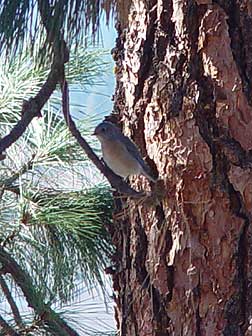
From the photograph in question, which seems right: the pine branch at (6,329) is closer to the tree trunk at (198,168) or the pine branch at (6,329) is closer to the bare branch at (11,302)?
the bare branch at (11,302)

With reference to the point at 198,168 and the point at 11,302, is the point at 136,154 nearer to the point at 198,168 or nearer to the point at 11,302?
the point at 198,168

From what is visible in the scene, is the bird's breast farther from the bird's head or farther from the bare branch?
the bare branch

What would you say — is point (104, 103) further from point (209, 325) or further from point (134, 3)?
point (209, 325)

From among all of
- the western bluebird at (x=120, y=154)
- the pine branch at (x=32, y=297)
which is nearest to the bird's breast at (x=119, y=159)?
the western bluebird at (x=120, y=154)

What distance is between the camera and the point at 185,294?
2.72 ft

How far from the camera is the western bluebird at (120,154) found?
834 mm

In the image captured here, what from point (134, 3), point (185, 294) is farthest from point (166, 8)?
point (185, 294)

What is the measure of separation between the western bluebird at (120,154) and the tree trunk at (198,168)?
2 cm

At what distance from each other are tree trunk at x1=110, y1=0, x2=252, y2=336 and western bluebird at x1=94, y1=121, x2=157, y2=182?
0.9 inches

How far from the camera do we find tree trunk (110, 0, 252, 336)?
81 cm

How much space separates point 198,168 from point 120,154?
87 mm

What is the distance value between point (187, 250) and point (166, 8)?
260mm

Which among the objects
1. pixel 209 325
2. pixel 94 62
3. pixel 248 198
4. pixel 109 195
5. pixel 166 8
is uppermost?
pixel 94 62

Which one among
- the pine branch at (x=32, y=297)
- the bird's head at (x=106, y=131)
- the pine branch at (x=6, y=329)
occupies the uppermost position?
the bird's head at (x=106, y=131)
